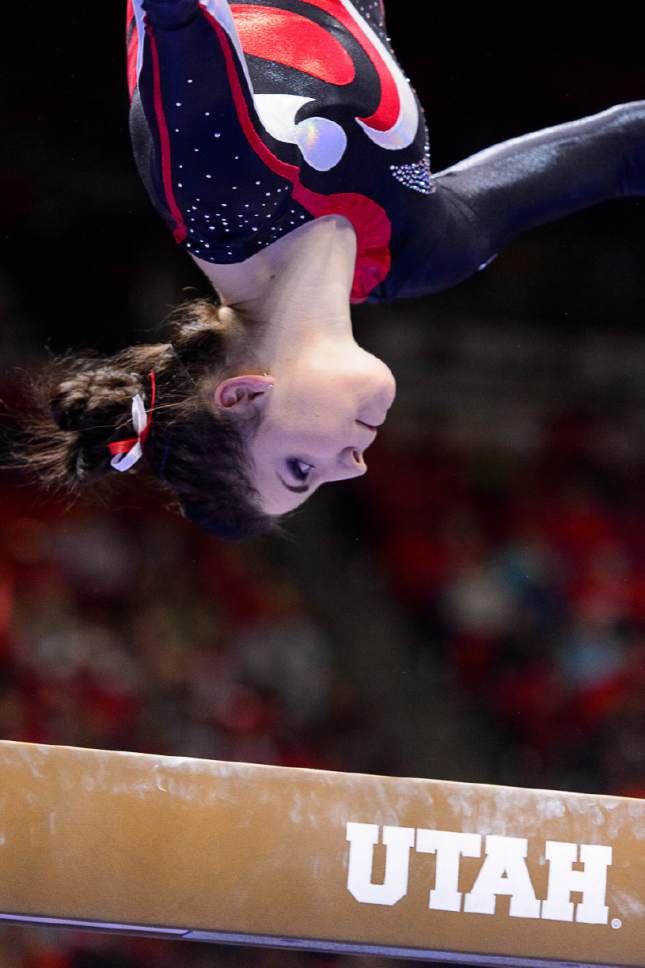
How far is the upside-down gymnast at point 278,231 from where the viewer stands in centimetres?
187

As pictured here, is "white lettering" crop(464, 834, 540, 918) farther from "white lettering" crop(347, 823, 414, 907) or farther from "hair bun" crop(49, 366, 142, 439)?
"hair bun" crop(49, 366, 142, 439)

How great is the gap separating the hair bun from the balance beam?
579 millimetres

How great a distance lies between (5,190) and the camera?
208 inches

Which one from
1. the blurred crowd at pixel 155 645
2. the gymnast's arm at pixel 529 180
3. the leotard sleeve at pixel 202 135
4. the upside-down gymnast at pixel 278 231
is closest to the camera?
the leotard sleeve at pixel 202 135

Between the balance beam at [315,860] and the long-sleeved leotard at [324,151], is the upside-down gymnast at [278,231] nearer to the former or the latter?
the long-sleeved leotard at [324,151]

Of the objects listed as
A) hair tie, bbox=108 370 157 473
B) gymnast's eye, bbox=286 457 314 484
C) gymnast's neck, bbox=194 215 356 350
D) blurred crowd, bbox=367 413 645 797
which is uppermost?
gymnast's neck, bbox=194 215 356 350

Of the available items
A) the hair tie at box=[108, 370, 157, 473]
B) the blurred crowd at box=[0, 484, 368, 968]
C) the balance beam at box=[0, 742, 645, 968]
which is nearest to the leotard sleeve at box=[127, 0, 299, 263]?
the hair tie at box=[108, 370, 157, 473]

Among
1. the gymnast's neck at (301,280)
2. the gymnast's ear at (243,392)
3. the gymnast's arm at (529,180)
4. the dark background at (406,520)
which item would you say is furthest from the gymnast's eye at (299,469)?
the dark background at (406,520)

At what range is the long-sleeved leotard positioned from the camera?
1786mm

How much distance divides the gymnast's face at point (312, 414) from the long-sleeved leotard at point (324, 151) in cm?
22

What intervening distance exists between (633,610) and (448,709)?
3.19 feet

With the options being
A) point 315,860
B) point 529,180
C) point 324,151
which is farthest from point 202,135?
point 315,860

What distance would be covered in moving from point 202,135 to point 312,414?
466mm

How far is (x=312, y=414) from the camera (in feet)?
6.41
